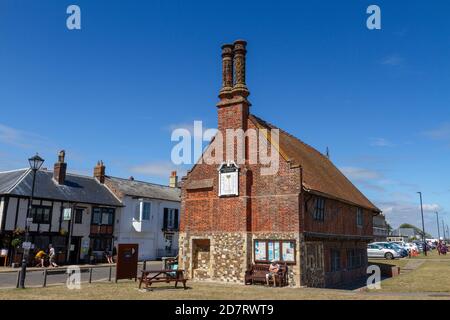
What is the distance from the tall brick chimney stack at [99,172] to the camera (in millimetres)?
42375

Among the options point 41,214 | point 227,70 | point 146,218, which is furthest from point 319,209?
point 146,218

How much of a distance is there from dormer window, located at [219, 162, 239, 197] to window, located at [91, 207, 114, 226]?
20.3 metres

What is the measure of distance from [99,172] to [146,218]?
7029 millimetres

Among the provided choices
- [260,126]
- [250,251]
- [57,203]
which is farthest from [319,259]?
[57,203]

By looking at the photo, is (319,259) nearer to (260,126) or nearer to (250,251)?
(250,251)

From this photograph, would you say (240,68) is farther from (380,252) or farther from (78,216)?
(380,252)

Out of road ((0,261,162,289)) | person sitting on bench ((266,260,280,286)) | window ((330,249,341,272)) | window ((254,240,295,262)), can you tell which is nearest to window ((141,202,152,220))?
road ((0,261,162,289))

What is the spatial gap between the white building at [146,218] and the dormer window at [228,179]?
21505 mm

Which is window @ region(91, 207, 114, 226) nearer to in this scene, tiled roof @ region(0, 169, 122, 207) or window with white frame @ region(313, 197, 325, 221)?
tiled roof @ region(0, 169, 122, 207)

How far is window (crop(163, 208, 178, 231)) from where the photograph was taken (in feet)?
150

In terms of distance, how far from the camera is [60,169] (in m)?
36.9
